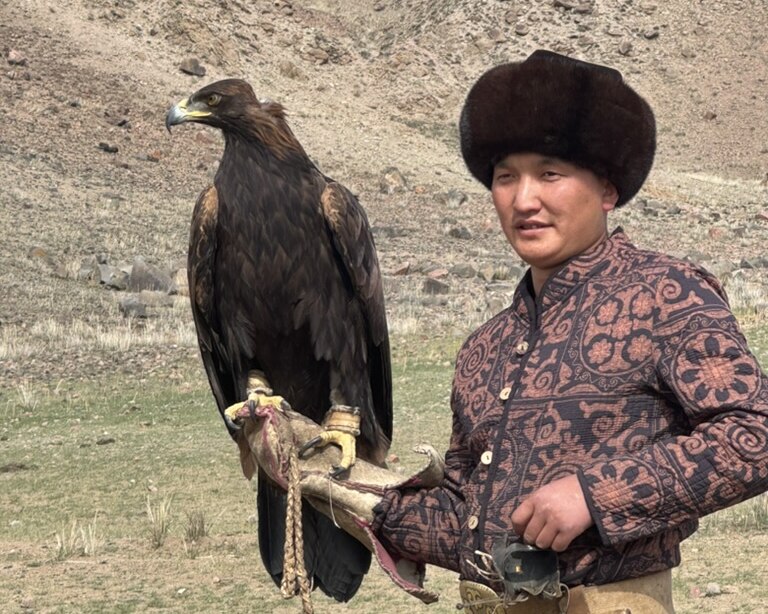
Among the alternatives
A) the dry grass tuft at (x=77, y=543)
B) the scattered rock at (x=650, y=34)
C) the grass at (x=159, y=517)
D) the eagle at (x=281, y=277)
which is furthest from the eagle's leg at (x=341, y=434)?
the scattered rock at (x=650, y=34)

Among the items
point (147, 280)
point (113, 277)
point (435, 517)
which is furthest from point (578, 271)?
→ point (113, 277)

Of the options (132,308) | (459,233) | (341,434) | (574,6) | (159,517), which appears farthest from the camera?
(574,6)

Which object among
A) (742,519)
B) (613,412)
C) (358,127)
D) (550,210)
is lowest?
(358,127)

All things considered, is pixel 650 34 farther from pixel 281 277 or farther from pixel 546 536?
pixel 546 536

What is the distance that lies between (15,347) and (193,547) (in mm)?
8737

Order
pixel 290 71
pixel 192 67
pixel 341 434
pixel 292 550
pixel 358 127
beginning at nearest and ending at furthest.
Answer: pixel 292 550, pixel 341 434, pixel 192 67, pixel 358 127, pixel 290 71

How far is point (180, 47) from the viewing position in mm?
40031

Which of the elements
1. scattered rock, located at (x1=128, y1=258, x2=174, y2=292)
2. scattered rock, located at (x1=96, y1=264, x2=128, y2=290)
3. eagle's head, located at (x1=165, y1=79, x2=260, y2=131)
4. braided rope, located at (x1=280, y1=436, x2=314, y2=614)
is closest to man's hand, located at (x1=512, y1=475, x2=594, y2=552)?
braided rope, located at (x1=280, y1=436, x2=314, y2=614)

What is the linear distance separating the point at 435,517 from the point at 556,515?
1.87 feet

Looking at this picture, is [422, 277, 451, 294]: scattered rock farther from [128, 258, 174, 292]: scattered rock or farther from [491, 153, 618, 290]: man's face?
[491, 153, 618, 290]: man's face

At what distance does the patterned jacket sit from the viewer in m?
2.58

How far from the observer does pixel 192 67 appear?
38.8m

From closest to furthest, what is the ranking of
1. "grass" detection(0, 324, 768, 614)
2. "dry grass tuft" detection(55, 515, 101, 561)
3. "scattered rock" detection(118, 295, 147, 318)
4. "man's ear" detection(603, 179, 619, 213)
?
"man's ear" detection(603, 179, 619, 213) < "grass" detection(0, 324, 768, 614) < "dry grass tuft" detection(55, 515, 101, 561) < "scattered rock" detection(118, 295, 147, 318)

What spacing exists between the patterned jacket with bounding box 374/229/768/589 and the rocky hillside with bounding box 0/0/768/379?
488 inches
